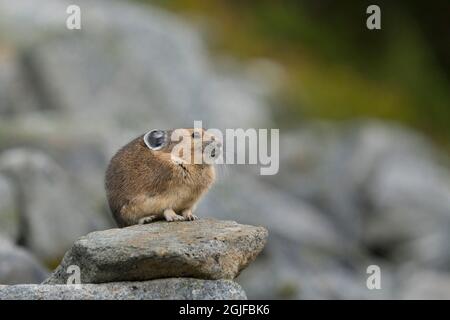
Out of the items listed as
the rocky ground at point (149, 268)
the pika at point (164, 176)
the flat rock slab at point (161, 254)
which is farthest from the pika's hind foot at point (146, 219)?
the rocky ground at point (149, 268)

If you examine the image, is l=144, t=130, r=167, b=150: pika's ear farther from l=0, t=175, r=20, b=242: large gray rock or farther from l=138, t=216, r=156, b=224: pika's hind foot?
l=0, t=175, r=20, b=242: large gray rock

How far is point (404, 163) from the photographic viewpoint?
94.7 ft

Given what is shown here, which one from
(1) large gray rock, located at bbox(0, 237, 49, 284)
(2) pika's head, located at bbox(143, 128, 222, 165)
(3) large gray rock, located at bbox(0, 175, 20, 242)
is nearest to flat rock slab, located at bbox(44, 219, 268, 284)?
(2) pika's head, located at bbox(143, 128, 222, 165)

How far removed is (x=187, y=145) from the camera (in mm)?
12680

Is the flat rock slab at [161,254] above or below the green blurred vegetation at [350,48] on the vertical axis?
below

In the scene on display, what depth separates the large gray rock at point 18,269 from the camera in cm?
1448

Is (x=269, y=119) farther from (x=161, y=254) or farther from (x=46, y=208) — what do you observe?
(x=161, y=254)

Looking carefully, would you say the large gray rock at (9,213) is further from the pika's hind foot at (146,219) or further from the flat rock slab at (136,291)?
the flat rock slab at (136,291)

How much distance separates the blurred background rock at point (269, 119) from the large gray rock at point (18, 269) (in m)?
0.03

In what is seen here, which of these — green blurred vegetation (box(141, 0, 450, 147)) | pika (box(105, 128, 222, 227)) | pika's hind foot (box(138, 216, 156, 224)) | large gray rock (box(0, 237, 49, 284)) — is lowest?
large gray rock (box(0, 237, 49, 284))

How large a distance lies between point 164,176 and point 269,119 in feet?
64.1

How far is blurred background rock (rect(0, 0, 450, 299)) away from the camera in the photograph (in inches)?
775

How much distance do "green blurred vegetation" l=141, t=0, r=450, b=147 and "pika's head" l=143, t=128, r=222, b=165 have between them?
23185mm
